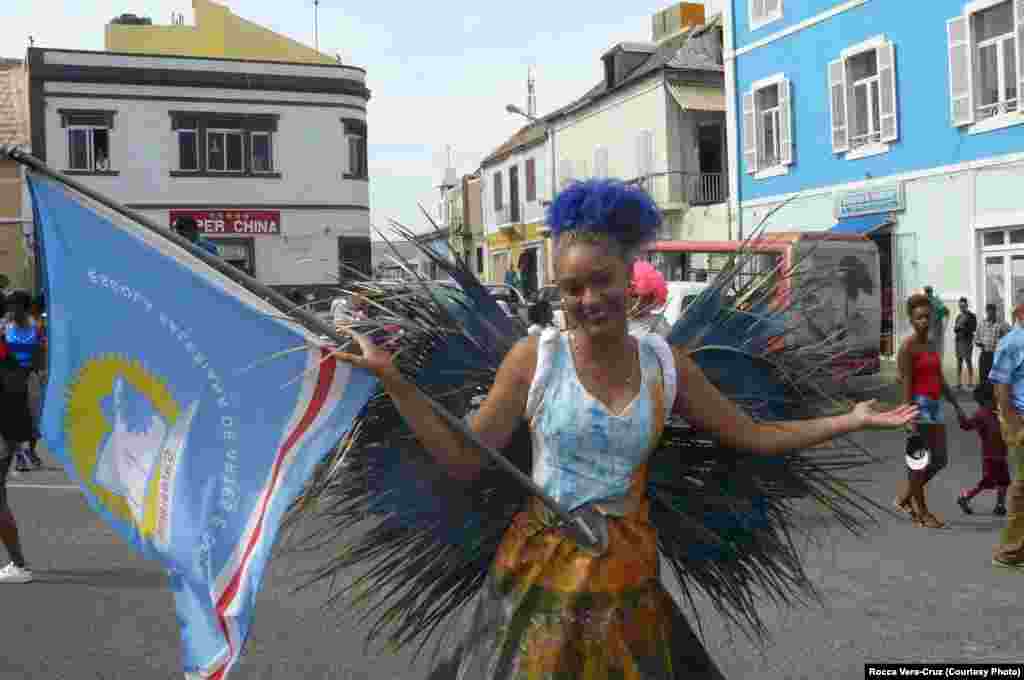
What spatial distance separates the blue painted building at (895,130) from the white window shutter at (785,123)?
0.04 m

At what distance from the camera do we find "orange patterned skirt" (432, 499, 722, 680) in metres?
2.33

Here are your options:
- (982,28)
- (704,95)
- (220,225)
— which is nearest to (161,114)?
(220,225)

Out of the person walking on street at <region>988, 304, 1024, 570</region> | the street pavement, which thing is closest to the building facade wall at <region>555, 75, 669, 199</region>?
the person walking on street at <region>988, 304, 1024, 570</region>

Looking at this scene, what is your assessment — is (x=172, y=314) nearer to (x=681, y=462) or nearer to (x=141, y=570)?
(x=681, y=462)

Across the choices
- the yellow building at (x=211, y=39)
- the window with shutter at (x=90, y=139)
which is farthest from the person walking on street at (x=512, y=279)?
the yellow building at (x=211, y=39)

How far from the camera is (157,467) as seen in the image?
2488 mm

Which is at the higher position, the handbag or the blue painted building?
the blue painted building

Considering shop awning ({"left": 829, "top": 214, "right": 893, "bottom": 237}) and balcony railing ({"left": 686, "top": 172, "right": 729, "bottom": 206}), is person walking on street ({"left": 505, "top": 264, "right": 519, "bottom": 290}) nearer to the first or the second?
shop awning ({"left": 829, "top": 214, "right": 893, "bottom": 237})

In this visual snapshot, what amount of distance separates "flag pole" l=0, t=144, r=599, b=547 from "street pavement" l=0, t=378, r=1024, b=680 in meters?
1.30

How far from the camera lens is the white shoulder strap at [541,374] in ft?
8.04

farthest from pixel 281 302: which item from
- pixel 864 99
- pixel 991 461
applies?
pixel 864 99

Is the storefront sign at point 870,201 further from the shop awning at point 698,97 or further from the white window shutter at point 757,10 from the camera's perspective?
the shop awning at point 698,97

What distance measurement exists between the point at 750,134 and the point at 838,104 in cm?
309

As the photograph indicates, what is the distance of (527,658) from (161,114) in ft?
97.2
